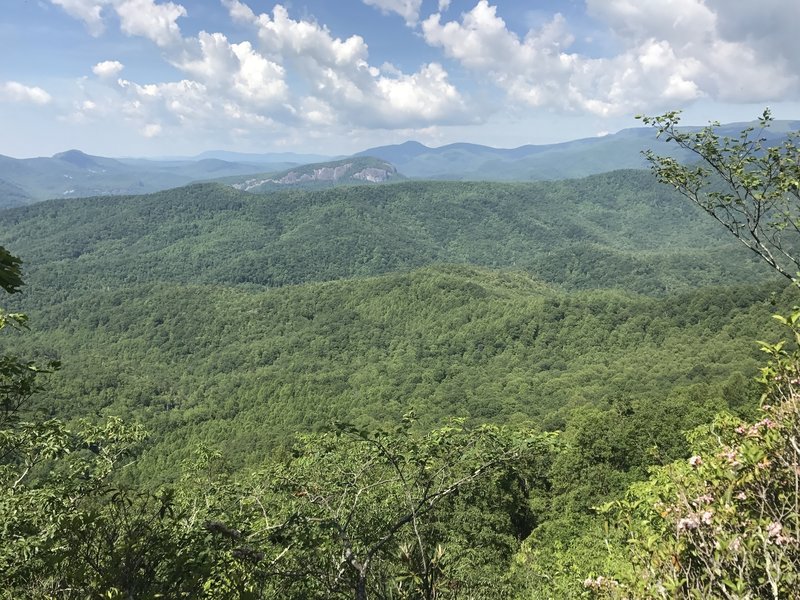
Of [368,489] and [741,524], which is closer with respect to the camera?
[741,524]

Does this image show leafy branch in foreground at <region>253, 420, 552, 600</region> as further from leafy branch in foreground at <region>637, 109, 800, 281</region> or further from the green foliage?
leafy branch in foreground at <region>637, 109, 800, 281</region>

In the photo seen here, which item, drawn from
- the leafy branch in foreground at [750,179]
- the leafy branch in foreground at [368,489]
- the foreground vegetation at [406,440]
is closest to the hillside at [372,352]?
the foreground vegetation at [406,440]

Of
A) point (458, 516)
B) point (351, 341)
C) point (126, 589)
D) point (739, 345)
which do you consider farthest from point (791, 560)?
point (351, 341)

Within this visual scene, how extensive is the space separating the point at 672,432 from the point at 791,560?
30148 mm

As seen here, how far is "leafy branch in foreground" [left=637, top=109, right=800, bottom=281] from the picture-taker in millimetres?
9211

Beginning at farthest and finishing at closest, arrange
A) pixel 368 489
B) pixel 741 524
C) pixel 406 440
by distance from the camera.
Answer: pixel 368 489, pixel 406 440, pixel 741 524

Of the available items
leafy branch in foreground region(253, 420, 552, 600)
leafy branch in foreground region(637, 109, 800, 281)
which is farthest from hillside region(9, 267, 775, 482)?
leafy branch in foreground region(253, 420, 552, 600)

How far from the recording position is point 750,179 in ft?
30.0

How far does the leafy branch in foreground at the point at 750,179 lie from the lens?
30.2 ft

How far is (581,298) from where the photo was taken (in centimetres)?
11250

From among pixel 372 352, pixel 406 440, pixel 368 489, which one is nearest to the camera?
pixel 406 440

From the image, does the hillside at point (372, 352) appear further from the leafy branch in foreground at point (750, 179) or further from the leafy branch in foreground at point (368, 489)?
the leafy branch in foreground at point (368, 489)

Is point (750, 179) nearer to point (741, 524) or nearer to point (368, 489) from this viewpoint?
point (741, 524)

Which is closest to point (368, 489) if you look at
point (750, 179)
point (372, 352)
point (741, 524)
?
point (741, 524)
